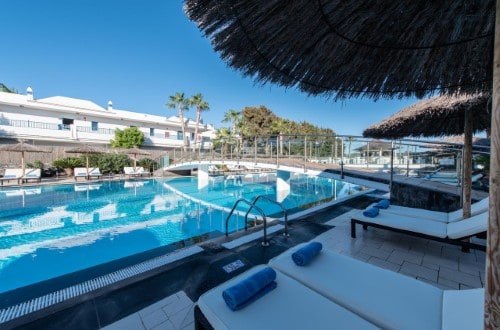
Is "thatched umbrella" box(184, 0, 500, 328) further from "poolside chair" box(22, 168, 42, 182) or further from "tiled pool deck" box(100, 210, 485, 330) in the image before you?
"poolside chair" box(22, 168, 42, 182)

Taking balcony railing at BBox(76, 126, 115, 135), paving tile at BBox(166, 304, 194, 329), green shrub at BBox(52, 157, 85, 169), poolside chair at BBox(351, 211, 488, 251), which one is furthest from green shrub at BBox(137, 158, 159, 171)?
paving tile at BBox(166, 304, 194, 329)

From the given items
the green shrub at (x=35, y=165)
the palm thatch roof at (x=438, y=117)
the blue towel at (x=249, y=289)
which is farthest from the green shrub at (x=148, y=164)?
the blue towel at (x=249, y=289)

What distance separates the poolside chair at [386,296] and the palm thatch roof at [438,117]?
2467 millimetres

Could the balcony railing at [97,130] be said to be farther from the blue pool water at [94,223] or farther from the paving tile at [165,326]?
the paving tile at [165,326]

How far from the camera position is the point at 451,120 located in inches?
214

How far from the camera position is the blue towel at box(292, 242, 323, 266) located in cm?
242

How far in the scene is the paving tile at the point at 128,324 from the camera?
2131mm

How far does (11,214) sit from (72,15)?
8413mm

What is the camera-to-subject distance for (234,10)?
4.93 ft

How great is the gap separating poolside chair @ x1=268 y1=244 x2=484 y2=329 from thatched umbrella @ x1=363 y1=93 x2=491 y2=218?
7.91ft

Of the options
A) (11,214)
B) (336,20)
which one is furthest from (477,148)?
(11,214)

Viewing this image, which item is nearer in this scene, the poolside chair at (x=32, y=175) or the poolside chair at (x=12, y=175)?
the poolside chair at (x=12, y=175)

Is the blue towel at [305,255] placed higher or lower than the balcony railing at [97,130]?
lower

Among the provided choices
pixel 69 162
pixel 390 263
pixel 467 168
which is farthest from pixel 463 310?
pixel 69 162
